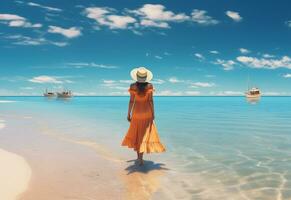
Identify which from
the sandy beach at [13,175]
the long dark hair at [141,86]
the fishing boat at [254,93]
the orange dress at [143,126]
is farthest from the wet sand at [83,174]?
the fishing boat at [254,93]

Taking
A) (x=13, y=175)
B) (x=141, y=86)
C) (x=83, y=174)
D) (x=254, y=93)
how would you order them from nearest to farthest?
(x=13, y=175)
(x=83, y=174)
(x=141, y=86)
(x=254, y=93)

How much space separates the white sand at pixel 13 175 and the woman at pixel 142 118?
105 inches

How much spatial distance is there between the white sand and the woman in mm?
2678

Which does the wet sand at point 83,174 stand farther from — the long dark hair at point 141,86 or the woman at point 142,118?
the long dark hair at point 141,86

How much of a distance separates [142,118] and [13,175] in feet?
11.1

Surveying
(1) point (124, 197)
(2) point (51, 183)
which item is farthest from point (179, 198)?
(2) point (51, 183)

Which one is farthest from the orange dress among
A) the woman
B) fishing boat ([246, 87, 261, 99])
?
fishing boat ([246, 87, 261, 99])

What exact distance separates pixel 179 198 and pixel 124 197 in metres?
1.06

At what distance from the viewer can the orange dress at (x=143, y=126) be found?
8586 millimetres

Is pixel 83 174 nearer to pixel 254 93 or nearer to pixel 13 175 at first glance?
pixel 13 175

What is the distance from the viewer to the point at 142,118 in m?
8.71

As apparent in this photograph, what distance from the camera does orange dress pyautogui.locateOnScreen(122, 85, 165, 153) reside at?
8586 mm

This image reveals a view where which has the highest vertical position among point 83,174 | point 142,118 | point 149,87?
point 149,87

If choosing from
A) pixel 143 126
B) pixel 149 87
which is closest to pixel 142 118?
pixel 143 126
